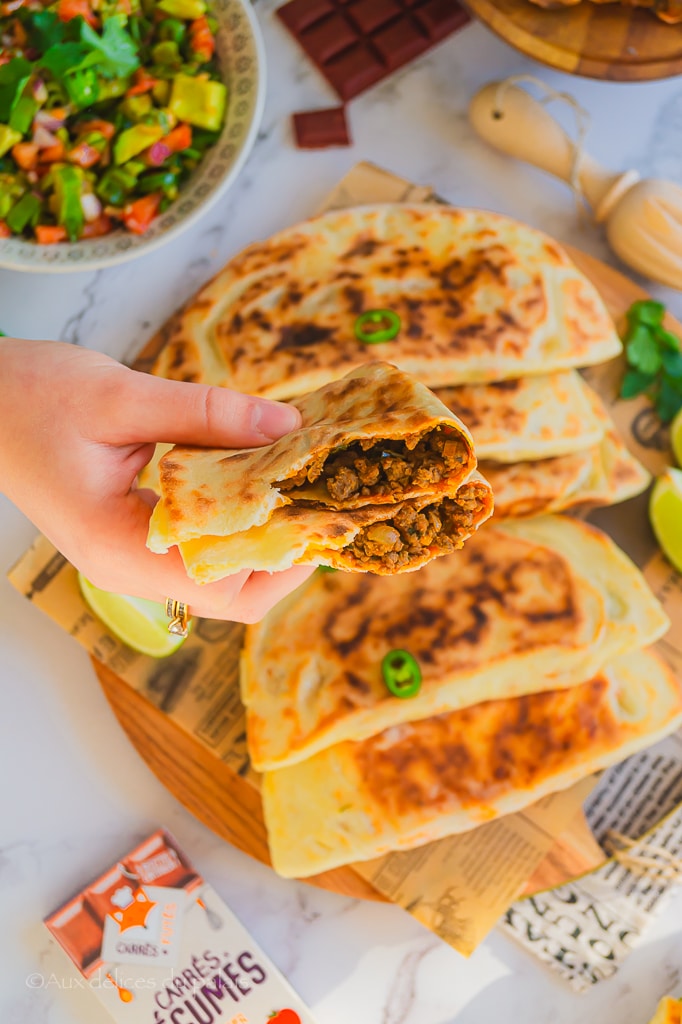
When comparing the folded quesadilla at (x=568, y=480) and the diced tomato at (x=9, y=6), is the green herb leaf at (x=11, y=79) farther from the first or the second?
the folded quesadilla at (x=568, y=480)

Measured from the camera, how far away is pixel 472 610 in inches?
128

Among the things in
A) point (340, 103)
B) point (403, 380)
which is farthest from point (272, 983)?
point (340, 103)

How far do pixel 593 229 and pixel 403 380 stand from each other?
6.75ft

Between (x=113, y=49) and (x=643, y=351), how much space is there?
91.2 inches

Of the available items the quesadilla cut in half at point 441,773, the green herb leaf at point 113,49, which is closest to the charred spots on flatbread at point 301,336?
the green herb leaf at point 113,49

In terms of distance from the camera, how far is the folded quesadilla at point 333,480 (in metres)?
1.98

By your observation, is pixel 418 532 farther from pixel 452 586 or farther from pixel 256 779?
pixel 256 779

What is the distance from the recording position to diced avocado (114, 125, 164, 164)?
3258mm

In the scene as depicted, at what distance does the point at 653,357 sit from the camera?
3562 mm

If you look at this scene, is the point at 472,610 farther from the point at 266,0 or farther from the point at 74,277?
the point at 266,0

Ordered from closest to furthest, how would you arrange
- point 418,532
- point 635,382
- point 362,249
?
point 418,532, point 362,249, point 635,382

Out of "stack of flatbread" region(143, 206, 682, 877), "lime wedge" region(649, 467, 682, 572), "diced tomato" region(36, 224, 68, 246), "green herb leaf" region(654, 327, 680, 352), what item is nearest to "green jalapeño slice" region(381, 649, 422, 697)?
"stack of flatbread" region(143, 206, 682, 877)

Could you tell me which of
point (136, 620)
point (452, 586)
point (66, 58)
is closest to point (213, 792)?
point (136, 620)

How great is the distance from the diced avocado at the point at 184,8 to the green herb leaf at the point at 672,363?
2.23 m
